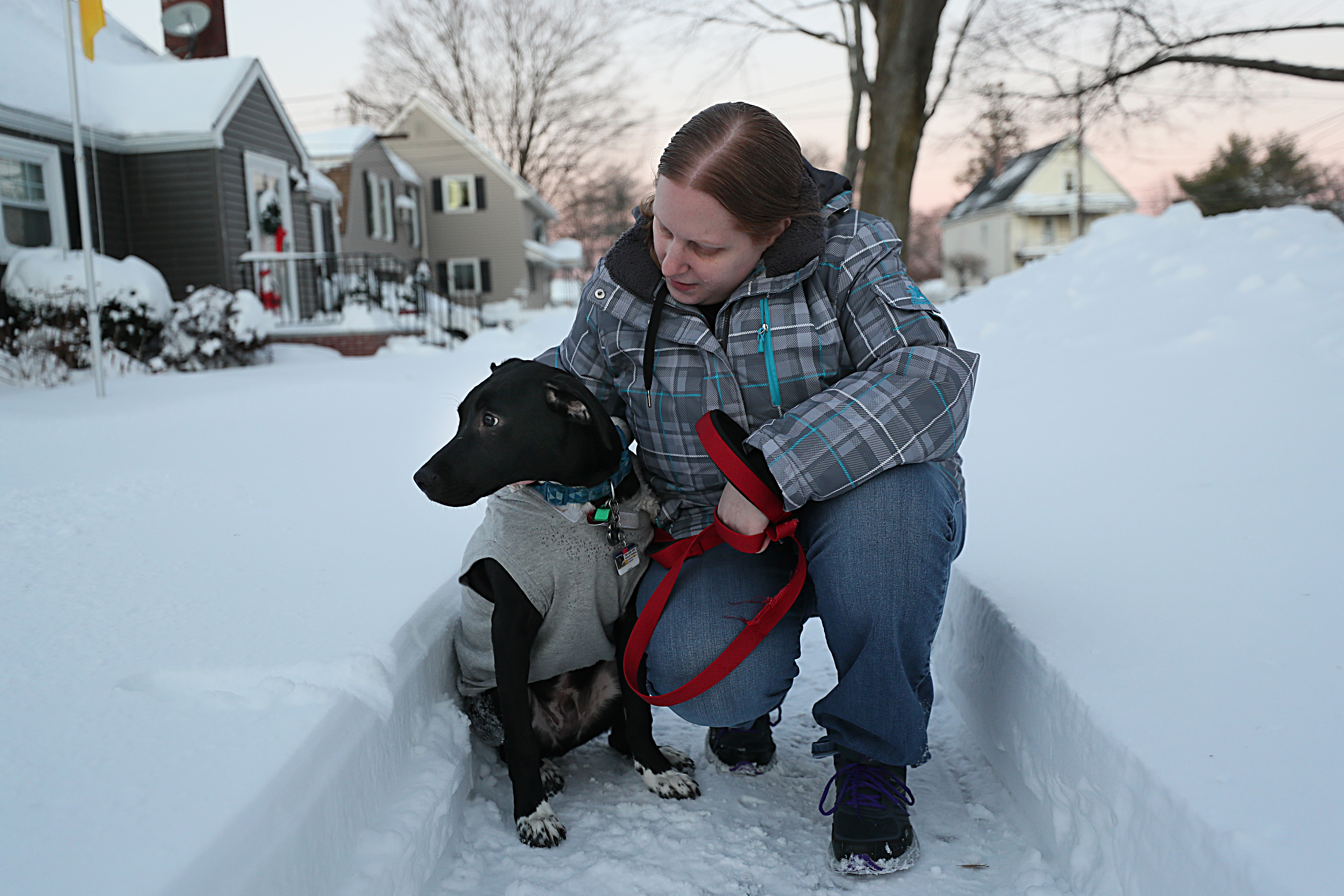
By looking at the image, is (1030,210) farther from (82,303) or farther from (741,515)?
(741,515)

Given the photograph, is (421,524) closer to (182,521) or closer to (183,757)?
(182,521)

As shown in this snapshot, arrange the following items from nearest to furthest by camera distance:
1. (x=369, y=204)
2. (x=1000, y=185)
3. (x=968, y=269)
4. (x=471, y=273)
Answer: (x=369, y=204), (x=471, y=273), (x=968, y=269), (x=1000, y=185)

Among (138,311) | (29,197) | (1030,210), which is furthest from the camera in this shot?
(1030,210)

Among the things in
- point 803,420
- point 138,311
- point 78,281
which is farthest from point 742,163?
point 78,281

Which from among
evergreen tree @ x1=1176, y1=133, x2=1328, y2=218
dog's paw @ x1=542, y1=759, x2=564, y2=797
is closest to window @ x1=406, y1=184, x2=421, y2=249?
evergreen tree @ x1=1176, y1=133, x2=1328, y2=218

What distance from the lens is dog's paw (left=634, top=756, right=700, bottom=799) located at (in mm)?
1970

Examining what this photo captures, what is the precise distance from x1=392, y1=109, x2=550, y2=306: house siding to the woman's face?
27.1 m

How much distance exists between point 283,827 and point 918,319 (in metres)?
1.43

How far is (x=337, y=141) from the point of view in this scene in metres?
20.0

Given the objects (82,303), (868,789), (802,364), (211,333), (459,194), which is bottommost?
(868,789)

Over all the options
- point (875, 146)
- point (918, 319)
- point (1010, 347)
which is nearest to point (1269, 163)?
point (875, 146)

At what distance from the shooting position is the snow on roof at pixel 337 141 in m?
19.7

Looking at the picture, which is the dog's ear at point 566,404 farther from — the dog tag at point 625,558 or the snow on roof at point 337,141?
the snow on roof at point 337,141

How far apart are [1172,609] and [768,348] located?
3.33ft
